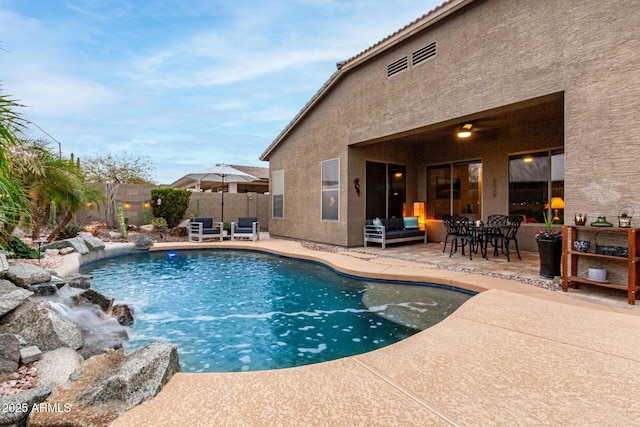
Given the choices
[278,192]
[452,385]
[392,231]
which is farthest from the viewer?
[278,192]

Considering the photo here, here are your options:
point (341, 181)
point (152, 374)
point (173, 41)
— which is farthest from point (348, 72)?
point (152, 374)

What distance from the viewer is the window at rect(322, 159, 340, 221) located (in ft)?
29.6

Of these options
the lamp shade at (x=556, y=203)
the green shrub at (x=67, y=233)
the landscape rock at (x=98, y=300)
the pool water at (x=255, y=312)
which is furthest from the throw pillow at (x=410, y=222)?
the green shrub at (x=67, y=233)

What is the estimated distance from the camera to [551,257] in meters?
4.91

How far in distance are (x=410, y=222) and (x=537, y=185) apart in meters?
3.37

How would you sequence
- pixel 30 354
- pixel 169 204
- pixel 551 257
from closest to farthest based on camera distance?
pixel 30 354
pixel 551 257
pixel 169 204

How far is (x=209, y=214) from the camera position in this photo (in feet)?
42.7

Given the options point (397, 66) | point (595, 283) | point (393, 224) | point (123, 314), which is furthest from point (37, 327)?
point (393, 224)

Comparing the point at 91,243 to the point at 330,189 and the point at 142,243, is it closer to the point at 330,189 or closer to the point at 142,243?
the point at 142,243

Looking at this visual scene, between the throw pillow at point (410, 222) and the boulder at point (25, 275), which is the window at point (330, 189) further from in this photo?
the boulder at point (25, 275)

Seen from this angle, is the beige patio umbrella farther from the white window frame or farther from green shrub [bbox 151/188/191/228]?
the white window frame

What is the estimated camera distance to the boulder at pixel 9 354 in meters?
2.23

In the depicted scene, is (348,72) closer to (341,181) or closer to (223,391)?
(341,181)

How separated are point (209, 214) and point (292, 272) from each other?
7.80m
